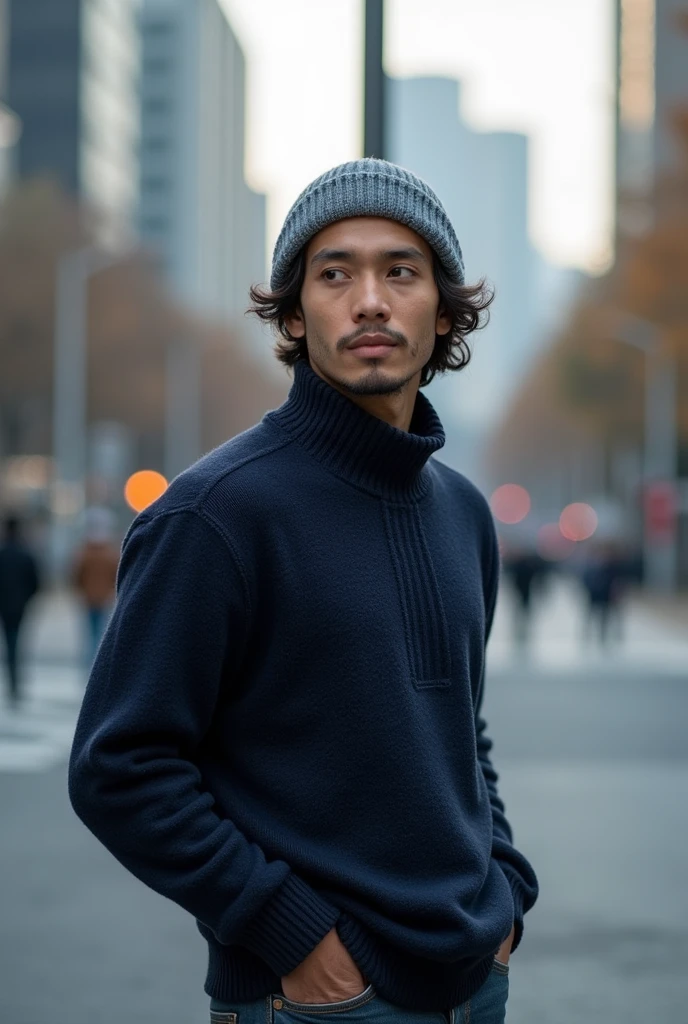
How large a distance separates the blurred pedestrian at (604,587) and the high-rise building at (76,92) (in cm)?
8252

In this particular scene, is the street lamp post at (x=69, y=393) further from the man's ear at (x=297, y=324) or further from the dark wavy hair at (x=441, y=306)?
the man's ear at (x=297, y=324)

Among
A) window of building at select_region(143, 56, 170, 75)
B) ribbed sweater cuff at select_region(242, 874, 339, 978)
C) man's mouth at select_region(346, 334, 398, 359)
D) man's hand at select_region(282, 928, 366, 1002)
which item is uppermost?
window of building at select_region(143, 56, 170, 75)

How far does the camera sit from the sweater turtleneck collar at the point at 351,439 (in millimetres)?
2582

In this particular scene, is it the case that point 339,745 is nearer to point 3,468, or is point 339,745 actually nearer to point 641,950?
point 641,950

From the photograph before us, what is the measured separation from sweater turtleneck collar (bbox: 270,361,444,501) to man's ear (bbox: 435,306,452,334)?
0.25m

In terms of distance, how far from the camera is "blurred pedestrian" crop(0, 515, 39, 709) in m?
15.6

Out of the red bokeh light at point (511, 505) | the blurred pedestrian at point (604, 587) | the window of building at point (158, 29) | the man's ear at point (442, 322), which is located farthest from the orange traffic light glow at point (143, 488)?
the window of building at point (158, 29)

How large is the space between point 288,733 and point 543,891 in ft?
17.9

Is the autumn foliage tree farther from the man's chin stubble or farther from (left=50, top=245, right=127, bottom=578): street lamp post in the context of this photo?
the man's chin stubble

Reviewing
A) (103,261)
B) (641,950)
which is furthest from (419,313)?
(103,261)

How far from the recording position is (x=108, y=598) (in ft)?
54.3

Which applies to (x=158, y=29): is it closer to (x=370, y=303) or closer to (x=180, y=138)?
(x=180, y=138)

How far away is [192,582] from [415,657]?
38cm

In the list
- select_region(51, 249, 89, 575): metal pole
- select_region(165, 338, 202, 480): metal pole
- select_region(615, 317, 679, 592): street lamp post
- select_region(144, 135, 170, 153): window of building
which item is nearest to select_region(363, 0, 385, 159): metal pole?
select_region(615, 317, 679, 592): street lamp post
